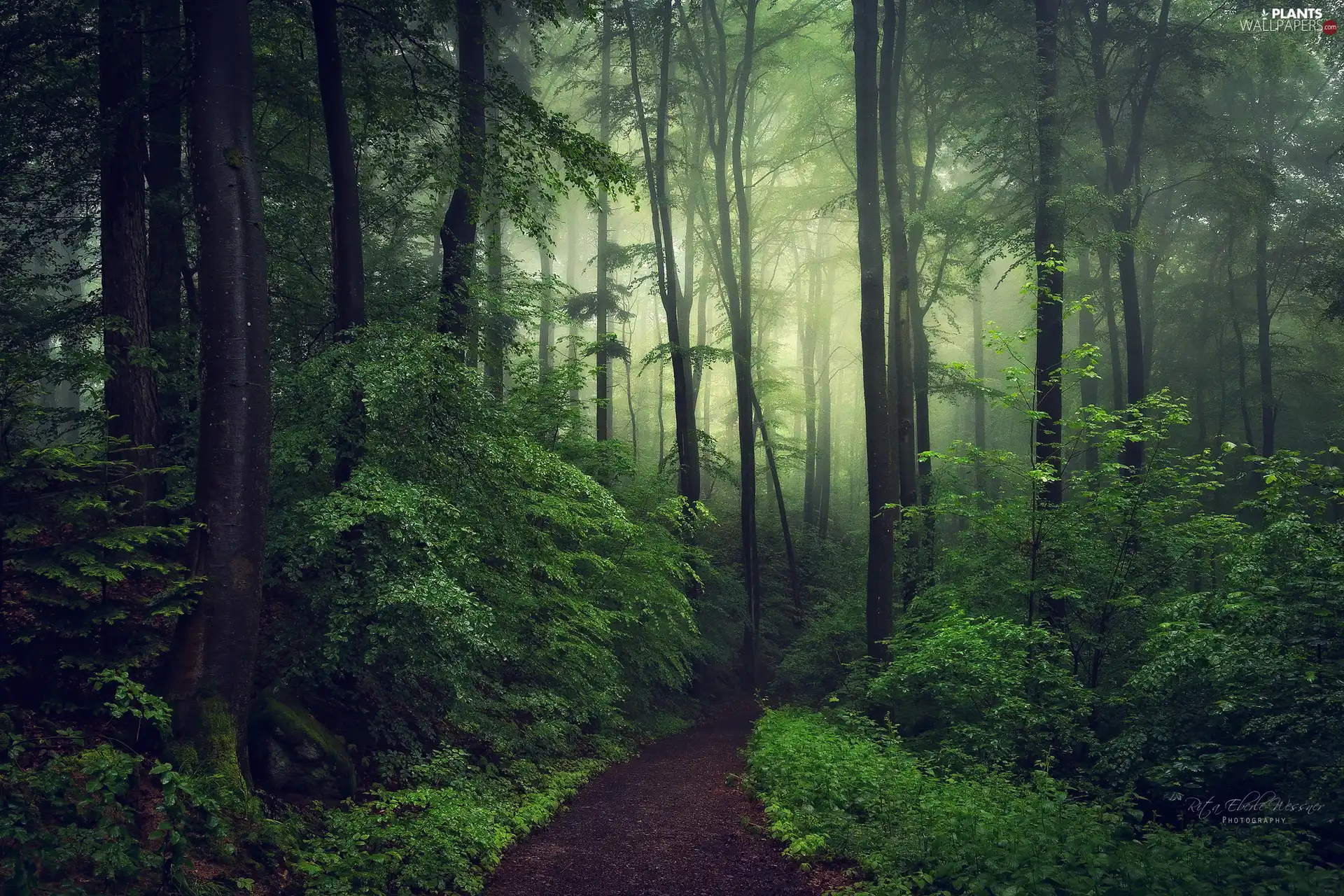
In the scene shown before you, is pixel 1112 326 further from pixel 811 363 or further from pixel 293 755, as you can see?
pixel 293 755

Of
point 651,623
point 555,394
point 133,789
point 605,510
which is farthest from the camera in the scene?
point 651,623

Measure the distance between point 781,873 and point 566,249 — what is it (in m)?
40.9

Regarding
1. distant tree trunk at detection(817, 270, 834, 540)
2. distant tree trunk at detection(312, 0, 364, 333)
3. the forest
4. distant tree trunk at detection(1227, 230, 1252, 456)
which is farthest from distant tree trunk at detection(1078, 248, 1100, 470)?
distant tree trunk at detection(312, 0, 364, 333)

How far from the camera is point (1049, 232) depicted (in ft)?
39.4

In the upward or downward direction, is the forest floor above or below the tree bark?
below

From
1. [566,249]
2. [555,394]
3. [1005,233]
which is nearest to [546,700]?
[555,394]

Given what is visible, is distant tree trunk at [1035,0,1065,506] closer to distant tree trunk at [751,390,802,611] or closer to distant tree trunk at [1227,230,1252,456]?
distant tree trunk at [751,390,802,611]

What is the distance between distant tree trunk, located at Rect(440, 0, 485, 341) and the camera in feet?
28.6

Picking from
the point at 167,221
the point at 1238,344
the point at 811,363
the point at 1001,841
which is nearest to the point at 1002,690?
the point at 1001,841

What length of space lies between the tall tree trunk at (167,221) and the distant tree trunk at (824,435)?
21809 mm

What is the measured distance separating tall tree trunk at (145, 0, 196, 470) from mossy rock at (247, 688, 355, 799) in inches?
142

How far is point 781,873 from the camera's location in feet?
20.4

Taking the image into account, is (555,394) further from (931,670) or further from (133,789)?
(133,789)

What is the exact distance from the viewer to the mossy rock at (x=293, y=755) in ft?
20.8
